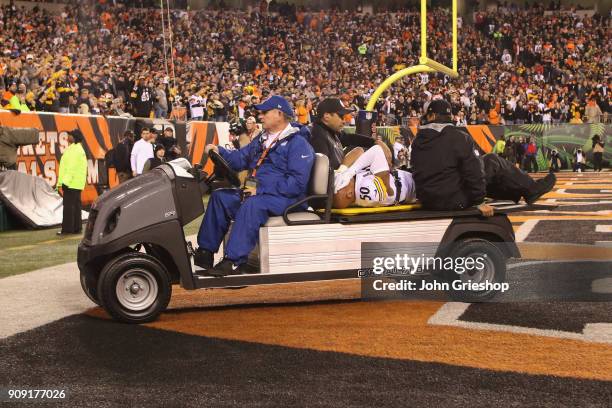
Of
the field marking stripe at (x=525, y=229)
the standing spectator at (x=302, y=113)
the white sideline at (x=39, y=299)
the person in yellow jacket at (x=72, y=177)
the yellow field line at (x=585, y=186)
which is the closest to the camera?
the white sideline at (x=39, y=299)

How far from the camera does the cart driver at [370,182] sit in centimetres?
694

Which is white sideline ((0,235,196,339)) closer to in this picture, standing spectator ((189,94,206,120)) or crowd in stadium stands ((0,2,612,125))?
crowd in stadium stands ((0,2,612,125))

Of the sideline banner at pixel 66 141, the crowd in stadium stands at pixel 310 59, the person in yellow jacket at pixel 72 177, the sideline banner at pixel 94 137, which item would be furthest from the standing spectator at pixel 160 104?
the person in yellow jacket at pixel 72 177

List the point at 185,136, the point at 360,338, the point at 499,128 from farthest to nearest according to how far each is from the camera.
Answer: the point at 499,128
the point at 185,136
the point at 360,338

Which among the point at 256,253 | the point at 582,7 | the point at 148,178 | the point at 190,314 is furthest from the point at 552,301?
the point at 582,7

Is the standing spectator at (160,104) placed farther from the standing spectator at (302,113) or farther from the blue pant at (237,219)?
the blue pant at (237,219)

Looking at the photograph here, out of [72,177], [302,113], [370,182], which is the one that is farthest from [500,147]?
A: [370,182]

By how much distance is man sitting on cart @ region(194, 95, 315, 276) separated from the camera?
654 centimetres

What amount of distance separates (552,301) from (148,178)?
330 cm

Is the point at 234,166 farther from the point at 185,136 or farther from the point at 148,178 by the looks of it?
the point at 185,136

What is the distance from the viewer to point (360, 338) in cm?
578

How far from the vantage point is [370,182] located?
22.8 feet

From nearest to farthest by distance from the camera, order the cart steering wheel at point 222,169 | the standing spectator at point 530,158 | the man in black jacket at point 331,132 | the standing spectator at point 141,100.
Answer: the cart steering wheel at point 222,169, the man in black jacket at point 331,132, the standing spectator at point 141,100, the standing spectator at point 530,158

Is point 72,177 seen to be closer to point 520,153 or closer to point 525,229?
point 525,229
